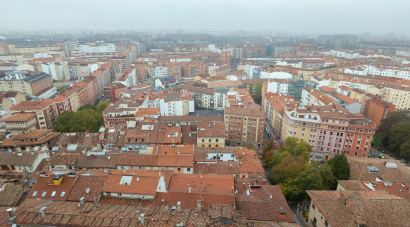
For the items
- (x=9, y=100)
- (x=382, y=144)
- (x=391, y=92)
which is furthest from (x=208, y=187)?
(x=391, y=92)

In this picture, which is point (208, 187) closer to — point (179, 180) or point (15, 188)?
point (179, 180)

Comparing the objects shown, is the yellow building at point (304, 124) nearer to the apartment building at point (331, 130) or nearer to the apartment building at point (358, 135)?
the apartment building at point (331, 130)

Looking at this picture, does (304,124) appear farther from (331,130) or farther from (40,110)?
(40,110)

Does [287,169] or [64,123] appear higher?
[287,169]

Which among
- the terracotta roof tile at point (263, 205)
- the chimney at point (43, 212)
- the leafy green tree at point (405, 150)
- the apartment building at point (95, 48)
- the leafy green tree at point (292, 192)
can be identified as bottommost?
the leafy green tree at point (405, 150)

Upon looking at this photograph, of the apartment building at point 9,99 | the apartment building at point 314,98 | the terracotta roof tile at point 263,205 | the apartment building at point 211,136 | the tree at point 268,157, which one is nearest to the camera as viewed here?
the terracotta roof tile at point 263,205

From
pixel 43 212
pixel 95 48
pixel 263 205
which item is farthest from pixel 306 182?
pixel 95 48

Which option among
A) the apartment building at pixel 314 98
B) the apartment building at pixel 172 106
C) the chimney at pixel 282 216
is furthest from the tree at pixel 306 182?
the apartment building at pixel 172 106
